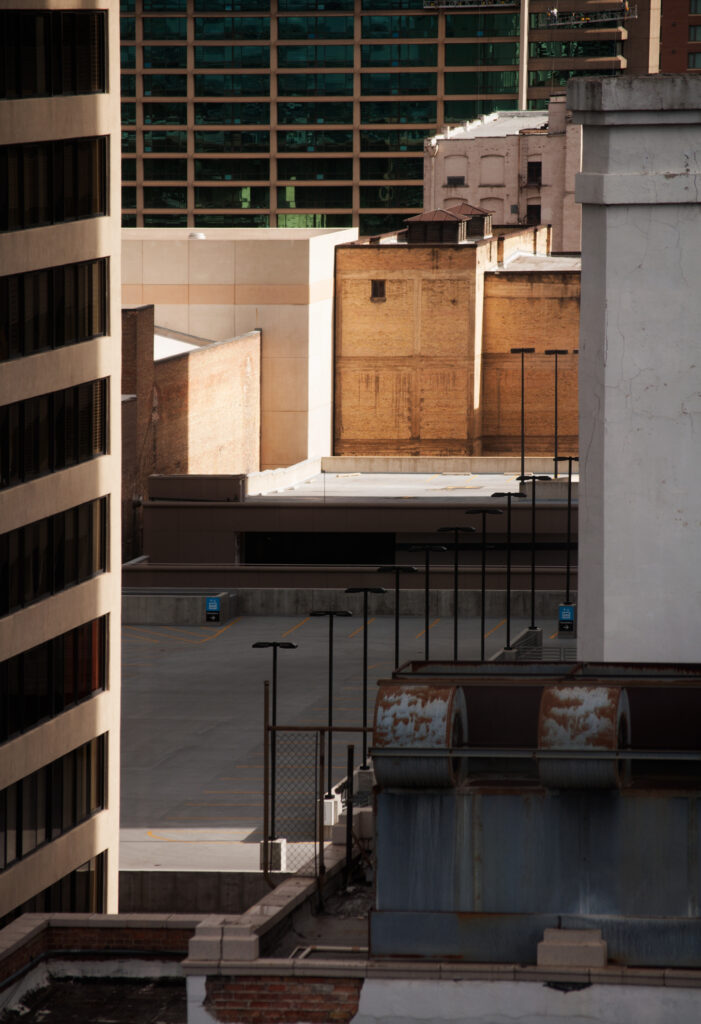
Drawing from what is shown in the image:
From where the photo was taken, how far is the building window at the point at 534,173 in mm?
128125

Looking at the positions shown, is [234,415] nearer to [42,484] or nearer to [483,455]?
[483,455]

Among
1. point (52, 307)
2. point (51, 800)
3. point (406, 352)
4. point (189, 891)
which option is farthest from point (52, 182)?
point (406, 352)

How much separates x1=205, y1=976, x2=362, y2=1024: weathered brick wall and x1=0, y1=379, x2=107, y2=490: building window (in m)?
19.9

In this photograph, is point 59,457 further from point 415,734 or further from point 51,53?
point 415,734

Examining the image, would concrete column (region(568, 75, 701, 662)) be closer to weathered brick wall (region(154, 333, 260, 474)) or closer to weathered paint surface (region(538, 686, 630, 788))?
weathered paint surface (region(538, 686, 630, 788))

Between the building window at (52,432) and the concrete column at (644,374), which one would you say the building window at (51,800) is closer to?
the building window at (52,432)

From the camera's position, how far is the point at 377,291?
110000 mm

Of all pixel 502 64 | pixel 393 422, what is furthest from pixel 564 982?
pixel 502 64

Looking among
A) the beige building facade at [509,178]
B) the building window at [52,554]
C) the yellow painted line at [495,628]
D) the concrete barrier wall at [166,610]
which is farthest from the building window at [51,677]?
the beige building facade at [509,178]

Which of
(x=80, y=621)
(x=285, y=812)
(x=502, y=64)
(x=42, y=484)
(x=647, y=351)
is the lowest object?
(x=285, y=812)

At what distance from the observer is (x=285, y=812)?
49625mm

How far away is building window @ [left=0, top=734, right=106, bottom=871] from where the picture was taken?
1396 inches

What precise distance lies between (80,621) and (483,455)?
2934 inches

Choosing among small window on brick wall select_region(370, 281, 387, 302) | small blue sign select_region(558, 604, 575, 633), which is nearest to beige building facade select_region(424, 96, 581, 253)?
small window on brick wall select_region(370, 281, 387, 302)
